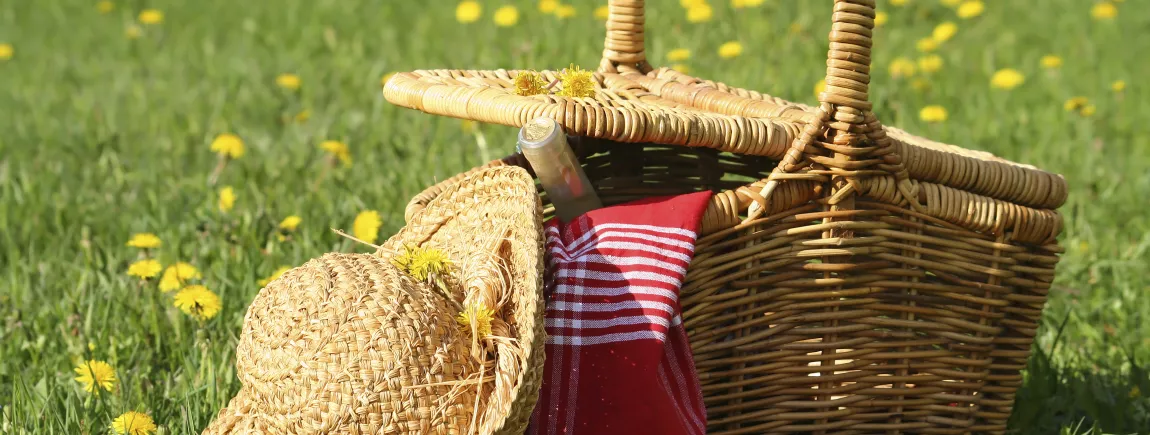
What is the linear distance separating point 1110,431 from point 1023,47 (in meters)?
2.04

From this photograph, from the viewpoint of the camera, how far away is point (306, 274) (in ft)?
4.43

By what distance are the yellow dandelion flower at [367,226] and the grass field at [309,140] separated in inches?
3.1

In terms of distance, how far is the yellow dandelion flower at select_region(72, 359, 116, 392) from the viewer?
1.75 m

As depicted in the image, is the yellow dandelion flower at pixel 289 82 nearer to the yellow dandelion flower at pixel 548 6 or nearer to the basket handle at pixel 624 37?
the yellow dandelion flower at pixel 548 6

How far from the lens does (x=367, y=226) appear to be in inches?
87.9

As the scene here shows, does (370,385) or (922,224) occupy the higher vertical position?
(922,224)

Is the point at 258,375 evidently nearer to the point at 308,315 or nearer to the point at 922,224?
the point at 308,315

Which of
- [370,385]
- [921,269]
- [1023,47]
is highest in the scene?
[1023,47]

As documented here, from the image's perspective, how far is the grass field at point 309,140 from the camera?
198 centimetres

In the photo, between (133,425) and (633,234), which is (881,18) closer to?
(633,234)

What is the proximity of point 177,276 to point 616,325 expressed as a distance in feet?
3.12

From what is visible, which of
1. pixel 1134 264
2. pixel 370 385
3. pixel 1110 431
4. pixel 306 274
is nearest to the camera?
pixel 370 385

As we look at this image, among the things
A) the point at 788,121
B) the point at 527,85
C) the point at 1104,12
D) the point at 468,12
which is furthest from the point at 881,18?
the point at 527,85

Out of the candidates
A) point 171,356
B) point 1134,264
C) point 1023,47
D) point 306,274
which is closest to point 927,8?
point 1023,47
